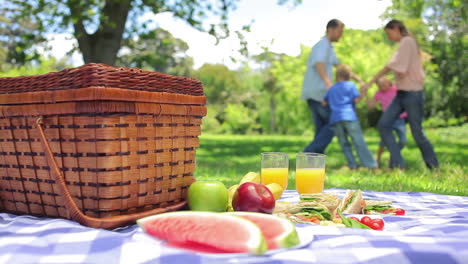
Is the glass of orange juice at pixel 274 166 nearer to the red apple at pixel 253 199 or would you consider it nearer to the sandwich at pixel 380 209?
the sandwich at pixel 380 209

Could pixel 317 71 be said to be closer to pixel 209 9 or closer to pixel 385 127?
pixel 385 127

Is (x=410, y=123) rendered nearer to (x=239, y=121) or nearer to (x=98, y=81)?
(x=98, y=81)

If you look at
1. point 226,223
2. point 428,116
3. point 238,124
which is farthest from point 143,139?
point 238,124

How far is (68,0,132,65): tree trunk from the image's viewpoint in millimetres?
8111

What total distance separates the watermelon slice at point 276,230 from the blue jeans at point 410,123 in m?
4.22

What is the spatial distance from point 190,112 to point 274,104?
23615 mm

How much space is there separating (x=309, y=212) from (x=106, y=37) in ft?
22.0

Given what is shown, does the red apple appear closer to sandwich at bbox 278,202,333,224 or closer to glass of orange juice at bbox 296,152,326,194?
sandwich at bbox 278,202,333,224

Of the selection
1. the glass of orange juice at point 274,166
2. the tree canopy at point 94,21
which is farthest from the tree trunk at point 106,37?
the glass of orange juice at point 274,166

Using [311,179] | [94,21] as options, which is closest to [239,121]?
[94,21]

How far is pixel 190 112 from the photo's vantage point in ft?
7.31

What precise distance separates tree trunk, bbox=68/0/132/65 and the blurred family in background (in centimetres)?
354

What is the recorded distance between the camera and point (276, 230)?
1.64 m

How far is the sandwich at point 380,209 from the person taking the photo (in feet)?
8.16
